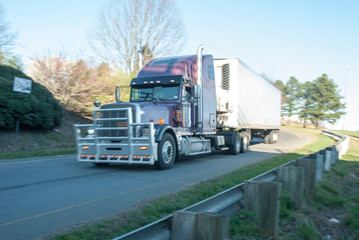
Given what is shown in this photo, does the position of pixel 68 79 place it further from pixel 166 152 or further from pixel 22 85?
pixel 166 152

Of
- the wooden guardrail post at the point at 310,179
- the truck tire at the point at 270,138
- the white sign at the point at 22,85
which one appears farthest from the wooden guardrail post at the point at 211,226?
the truck tire at the point at 270,138

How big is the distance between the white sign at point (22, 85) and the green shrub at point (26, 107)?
313mm

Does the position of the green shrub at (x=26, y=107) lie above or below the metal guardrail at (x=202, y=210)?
above

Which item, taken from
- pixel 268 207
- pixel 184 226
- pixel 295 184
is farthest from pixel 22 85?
pixel 184 226

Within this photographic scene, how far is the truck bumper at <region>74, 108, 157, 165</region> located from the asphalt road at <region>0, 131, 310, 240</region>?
384 millimetres

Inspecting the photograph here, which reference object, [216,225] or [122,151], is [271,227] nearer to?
[216,225]

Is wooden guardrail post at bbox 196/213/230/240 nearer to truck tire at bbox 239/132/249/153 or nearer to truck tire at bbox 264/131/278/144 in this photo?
truck tire at bbox 239/132/249/153

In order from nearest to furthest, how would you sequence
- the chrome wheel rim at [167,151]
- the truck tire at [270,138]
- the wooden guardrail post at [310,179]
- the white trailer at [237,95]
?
1. the wooden guardrail post at [310,179]
2. the chrome wheel rim at [167,151]
3. the white trailer at [237,95]
4. the truck tire at [270,138]

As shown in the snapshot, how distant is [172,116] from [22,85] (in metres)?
8.43

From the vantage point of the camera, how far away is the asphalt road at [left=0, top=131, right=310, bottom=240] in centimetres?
462

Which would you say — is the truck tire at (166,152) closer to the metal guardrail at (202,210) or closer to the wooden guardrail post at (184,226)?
the metal guardrail at (202,210)

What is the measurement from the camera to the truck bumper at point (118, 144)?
910 centimetres

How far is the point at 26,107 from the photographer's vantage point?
15516mm

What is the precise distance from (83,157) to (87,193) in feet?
11.4
